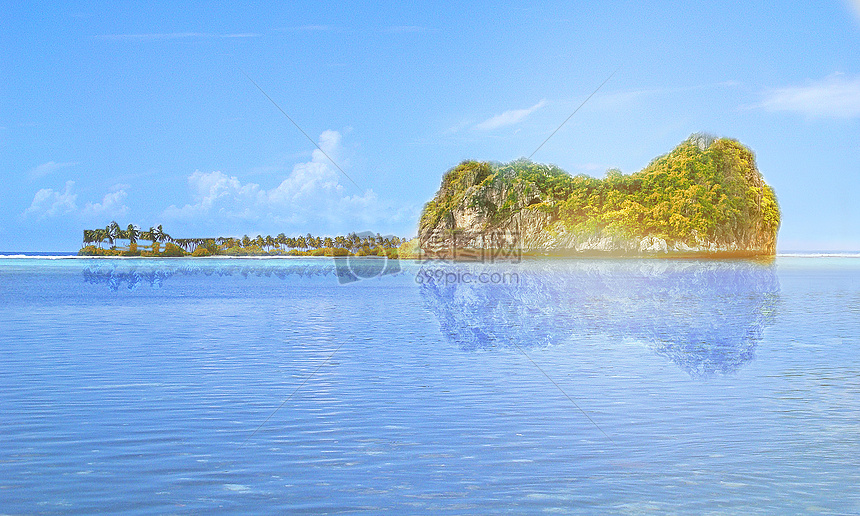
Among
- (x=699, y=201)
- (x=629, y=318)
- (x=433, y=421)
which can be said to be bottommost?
(x=629, y=318)

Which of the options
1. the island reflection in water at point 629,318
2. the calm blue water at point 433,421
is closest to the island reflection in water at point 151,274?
the island reflection in water at point 629,318

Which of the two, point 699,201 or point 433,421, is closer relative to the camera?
point 433,421

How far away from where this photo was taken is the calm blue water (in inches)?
387

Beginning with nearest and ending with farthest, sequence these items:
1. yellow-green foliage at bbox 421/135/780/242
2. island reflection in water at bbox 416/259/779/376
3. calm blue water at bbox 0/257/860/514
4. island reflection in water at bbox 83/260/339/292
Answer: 1. calm blue water at bbox 0/257/860/514
2. island reflection in water at bbox 416/259/779/376
3. island reflection in water at bbox 83/260/339/292
4. yellow-green foliage at bbox 421/135/780/242

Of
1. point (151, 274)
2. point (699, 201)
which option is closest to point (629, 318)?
Answer: point (151, 274)

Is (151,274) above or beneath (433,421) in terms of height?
above

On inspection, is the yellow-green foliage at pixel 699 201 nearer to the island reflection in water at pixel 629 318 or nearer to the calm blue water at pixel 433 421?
the island reflection in water at pixel 629 318

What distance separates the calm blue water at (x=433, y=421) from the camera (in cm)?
982

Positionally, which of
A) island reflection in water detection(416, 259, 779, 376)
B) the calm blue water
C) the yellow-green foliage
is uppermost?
the yellow-green foliage

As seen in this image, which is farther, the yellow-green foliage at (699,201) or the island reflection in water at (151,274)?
the yellow-green foliage at (699,201)

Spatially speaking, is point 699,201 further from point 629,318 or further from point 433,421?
point 433,421

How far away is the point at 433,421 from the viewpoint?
A: 14.4 meters

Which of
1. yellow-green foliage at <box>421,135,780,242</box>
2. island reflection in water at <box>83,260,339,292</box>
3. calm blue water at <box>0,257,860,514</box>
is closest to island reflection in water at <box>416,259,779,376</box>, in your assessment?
calm blue water at <box>0,257,860,514</box>

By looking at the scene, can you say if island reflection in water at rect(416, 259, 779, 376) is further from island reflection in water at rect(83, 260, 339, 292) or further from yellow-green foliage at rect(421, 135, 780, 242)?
yellow-green foliage at rect(421, 135, 780, 242)
